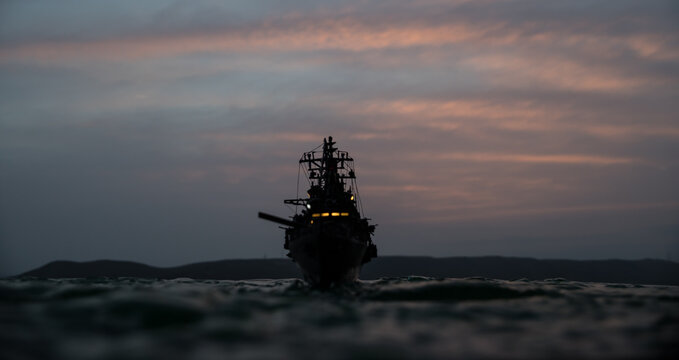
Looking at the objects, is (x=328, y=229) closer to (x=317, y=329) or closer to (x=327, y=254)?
(x=327, y=254)

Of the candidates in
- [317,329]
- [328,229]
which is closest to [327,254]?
[328,229]

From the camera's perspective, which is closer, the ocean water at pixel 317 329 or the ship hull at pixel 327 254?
the ocean water at pixel 317 329

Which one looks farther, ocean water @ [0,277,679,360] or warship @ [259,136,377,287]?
warship @ [259,136,377,287]

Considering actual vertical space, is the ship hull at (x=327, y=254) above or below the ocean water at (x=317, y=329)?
above

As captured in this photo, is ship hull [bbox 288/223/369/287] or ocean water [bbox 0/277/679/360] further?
ship hull [bbox 288/223/369/287]

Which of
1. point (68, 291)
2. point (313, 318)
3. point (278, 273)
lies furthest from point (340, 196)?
point (278, 273)

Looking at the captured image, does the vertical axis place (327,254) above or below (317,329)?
above

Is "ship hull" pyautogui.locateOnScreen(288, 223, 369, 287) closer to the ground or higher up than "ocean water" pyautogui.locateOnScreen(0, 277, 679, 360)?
higher up

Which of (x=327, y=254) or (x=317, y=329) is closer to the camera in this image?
(x=317, y=329)

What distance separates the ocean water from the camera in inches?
682

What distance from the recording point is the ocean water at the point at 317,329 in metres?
17.3

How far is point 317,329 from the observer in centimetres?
2173

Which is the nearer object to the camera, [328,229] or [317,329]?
[317,329]

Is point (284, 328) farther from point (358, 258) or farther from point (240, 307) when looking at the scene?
point (358, 258)
